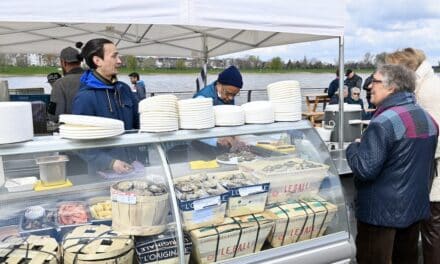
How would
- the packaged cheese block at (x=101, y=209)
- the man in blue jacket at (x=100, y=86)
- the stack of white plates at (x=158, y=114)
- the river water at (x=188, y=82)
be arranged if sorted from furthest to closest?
the river water at (x=188, y=82)
the man in blue jacket at (x=100, y=86)
the stack of white plates at (x=158, y=114)
the packaged cheese block at (x=101, y=209)

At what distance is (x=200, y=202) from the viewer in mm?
1798

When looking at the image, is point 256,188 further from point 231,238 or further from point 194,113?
point 194,113

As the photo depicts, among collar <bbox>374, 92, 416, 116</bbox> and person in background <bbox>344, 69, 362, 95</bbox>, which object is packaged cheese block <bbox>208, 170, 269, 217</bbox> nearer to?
collar <bbox>374, 92, 416, 116</bbox>

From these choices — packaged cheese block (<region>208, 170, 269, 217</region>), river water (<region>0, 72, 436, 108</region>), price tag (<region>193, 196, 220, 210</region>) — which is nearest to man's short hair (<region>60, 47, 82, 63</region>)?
packaged cheese block (<region>208, 170, 269, 217</region>)

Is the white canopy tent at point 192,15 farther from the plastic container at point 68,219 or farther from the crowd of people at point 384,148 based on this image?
the plastic container at point 68,219

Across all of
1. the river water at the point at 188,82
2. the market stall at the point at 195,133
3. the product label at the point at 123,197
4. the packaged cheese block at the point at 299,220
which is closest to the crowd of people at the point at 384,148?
the market stall at the point at 195,133

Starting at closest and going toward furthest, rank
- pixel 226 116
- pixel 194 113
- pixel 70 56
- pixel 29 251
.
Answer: pixel 29 251
pixel 194 113
pixel 226 116
pixel 70 56

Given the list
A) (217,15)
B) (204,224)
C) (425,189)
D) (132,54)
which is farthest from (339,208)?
(132,54)

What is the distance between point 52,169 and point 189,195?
66cm

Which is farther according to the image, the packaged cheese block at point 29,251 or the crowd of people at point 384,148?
the crowd of people at point 384,148

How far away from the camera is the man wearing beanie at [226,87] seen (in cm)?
300

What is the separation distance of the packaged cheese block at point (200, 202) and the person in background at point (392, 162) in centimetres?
87

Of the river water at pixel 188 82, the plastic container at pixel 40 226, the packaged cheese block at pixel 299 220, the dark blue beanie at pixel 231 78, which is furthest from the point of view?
the river water at pixel 188 82

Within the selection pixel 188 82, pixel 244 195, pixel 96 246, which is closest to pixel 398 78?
pixel 244 195
